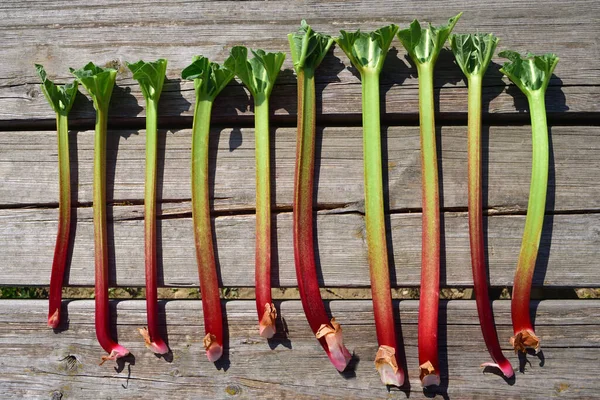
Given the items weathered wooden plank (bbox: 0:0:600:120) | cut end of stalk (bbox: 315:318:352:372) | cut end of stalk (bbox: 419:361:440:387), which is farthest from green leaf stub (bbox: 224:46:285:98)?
cut end of stalk (bbox: 419:361:440:387)

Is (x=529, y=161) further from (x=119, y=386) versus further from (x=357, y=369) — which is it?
(x=119, y=386)

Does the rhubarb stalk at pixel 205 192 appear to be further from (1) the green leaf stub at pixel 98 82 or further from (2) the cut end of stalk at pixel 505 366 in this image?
(2) the cut end of stalk at pixel 505 366

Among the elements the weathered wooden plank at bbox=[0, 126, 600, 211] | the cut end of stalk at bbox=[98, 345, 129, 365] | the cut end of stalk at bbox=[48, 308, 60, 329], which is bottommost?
the cut end of stalk at bbox=[98, 345, 129, 365]

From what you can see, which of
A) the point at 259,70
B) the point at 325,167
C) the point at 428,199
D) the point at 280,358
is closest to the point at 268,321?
the point at 280,358

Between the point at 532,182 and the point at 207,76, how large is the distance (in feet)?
4.71

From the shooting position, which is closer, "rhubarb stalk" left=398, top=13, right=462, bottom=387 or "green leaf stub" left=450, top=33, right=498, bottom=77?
"rhubarb stalk" left=398, top=13, right=462, bottom=387

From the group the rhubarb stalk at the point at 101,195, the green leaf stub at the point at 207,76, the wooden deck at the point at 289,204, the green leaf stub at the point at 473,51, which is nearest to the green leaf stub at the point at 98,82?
the rhubarb stalk at the point at 101,195

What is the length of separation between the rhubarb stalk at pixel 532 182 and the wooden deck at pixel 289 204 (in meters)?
0.09

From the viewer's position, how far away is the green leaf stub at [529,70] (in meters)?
Result: 1.95

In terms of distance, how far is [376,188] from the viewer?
6.31ft

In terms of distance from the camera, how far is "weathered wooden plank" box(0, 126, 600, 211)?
6.65 ft

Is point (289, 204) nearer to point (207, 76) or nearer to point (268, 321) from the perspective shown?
point (268, 321)

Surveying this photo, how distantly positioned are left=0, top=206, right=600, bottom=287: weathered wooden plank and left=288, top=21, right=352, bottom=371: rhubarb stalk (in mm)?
112

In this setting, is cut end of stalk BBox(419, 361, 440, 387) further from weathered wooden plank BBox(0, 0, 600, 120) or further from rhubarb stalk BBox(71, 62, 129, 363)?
rhubarb stalk BBox(71, 62, 129, 363)
